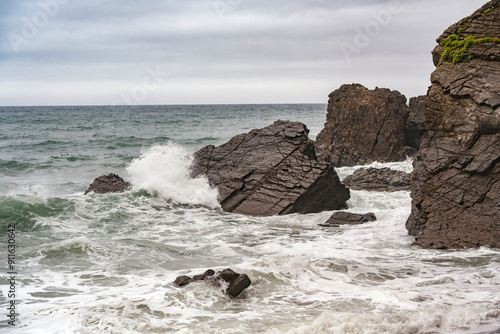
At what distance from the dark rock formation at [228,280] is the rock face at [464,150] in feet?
16.3

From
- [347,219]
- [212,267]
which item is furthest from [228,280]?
[347,219]

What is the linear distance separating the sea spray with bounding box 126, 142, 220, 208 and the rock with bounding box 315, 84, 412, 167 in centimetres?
1039

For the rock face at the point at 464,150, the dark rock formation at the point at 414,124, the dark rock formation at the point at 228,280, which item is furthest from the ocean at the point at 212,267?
the dark rock formation at the point at 414,124

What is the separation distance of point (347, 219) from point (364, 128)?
42.6ft

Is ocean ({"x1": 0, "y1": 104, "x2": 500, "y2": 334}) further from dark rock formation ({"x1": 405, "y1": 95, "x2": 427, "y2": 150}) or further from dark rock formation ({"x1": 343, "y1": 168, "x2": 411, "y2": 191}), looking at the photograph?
dark rock formation ({"x1": 405, "y1": 95, "x2": 427, "y2": 150})

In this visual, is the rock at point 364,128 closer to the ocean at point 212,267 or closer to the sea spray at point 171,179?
the ocean at point 212,267

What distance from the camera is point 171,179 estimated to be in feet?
60.7

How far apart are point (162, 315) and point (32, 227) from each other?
775 centimetres

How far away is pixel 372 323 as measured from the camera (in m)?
7.40

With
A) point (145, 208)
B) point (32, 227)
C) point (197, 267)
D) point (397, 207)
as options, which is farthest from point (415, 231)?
point (32, 227)

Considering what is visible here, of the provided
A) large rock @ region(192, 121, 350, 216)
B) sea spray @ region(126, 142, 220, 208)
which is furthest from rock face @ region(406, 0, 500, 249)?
sea spray @ region(126, 142, 220, 208)

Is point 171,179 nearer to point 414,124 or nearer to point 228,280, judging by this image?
point 228,280

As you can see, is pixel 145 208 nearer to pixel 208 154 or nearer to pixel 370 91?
pixel 208 154

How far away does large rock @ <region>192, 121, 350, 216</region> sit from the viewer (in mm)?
15812
